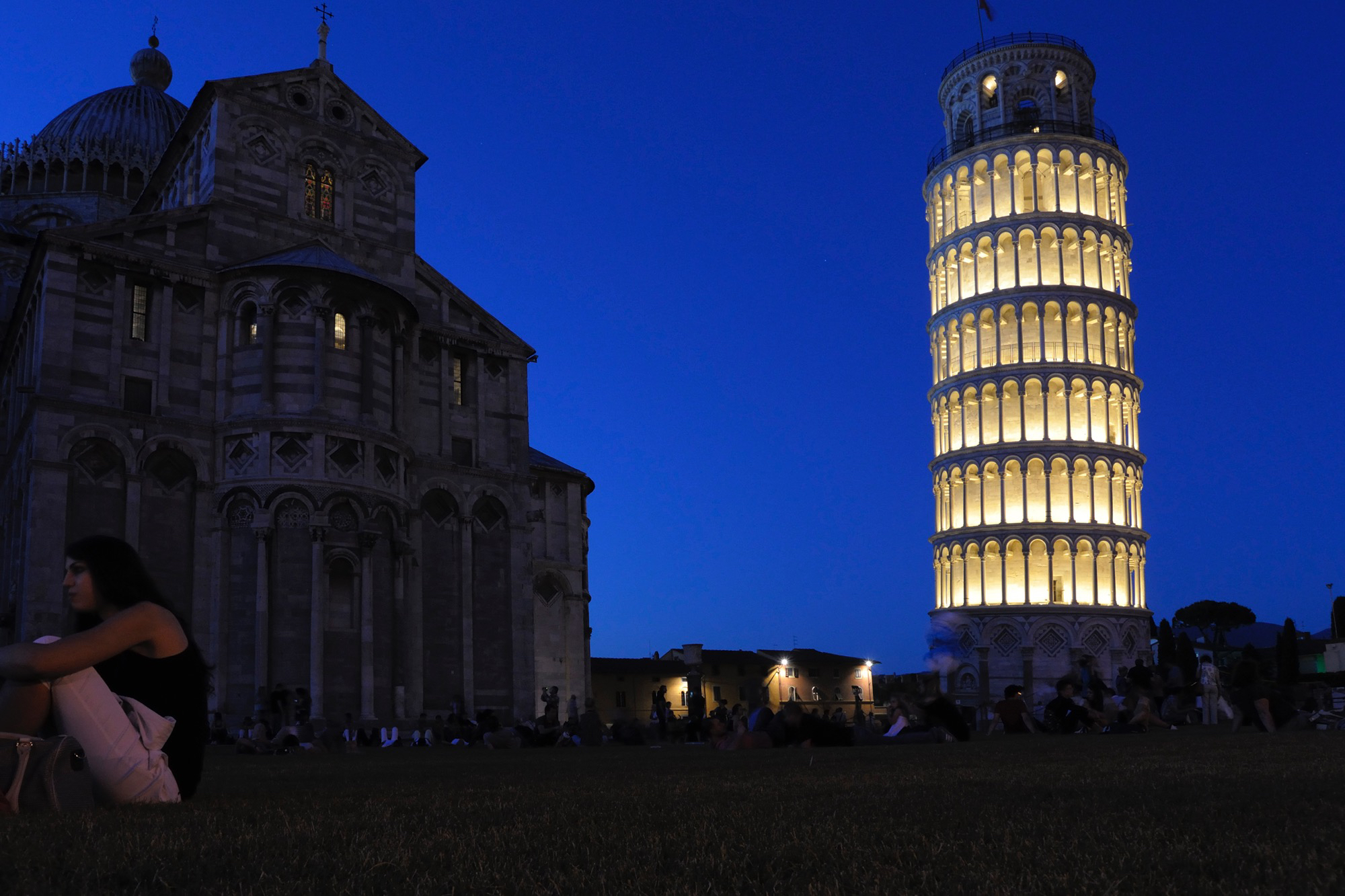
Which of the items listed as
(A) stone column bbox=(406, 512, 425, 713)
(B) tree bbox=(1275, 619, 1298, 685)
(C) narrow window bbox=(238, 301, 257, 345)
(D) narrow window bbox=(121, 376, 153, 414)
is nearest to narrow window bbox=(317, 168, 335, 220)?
(C) narrow window bbox=(238, 301, 257, 345)

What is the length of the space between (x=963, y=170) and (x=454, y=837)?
6905 cm

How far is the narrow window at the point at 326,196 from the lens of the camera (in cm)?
3653

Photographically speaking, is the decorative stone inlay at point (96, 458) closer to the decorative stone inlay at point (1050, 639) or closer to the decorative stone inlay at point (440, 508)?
the decorative stone inlay at point (440, 508)

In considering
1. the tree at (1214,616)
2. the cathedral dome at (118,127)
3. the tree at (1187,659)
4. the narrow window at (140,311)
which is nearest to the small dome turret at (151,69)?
the cathedral dome at (118,127)

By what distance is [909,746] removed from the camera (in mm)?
14555

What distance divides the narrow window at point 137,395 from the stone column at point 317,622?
224 inches

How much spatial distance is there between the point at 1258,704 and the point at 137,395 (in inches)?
1095

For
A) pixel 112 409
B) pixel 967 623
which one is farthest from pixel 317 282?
pixel 967 623

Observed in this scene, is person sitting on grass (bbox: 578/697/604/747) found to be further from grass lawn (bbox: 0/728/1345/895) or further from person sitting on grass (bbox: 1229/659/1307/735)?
grass lawn (bbox: 0/728/1345/895)

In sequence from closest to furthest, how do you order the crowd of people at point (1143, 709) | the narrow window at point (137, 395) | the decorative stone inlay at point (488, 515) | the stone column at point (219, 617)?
the crowd of people at point (1143, 709)
the stone column at point (219, 617)
the narrow window at point (137, 395)
the decorative stone inlay at point (488, 515)

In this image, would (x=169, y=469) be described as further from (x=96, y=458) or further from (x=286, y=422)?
(x=286, y=422)

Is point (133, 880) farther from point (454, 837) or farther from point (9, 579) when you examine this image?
point (9, 579)

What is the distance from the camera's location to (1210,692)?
82.1 ft

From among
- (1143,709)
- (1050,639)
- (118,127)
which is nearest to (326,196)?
(118,127)
